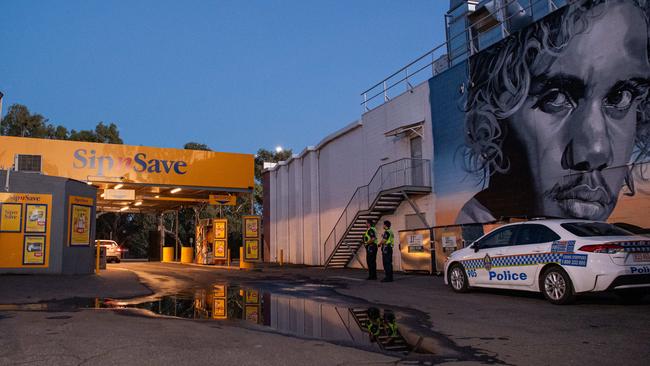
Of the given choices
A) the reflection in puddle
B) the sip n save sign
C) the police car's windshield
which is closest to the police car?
A: the police car's windshield

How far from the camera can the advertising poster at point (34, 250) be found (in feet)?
54.5

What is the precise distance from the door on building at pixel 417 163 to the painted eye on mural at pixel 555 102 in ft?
19.7

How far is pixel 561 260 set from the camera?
9.31 meters

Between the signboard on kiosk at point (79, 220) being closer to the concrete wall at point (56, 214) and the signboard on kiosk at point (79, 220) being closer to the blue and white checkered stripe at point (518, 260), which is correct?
the concrete wall at point (56, 214)

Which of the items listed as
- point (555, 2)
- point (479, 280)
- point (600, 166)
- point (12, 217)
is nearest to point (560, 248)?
point (479, 280)

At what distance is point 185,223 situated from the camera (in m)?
55.9

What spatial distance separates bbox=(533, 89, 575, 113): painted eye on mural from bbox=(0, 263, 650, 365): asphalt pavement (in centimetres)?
696

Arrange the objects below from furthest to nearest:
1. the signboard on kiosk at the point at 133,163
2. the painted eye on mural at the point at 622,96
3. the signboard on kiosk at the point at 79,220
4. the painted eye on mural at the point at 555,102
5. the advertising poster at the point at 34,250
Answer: the signboard on kiosk at the point at 133,163
the signboard on kiosk at the point at 79,220
the advertising poster at the point at 34,250
the painted eye on mural at the point at 555,102
the painted eye on mural at the point at 622,96

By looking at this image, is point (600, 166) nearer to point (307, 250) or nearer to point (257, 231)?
point (257, 231)

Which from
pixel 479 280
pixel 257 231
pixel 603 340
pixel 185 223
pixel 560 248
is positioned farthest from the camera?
pixel 185 223

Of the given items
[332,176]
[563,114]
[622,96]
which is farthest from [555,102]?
[332,176]

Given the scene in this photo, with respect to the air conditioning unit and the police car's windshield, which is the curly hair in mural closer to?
the police car's windshield

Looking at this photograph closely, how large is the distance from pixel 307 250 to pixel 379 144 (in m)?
9.25

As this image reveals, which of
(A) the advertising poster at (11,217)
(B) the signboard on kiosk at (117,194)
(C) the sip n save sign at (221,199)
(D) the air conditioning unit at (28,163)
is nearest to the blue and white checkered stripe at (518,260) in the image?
(A) the advertising poster at (11,217)
